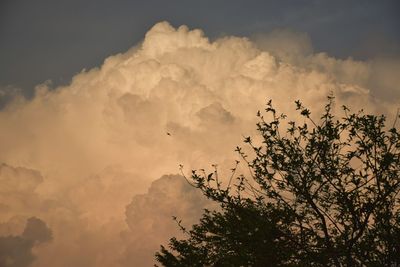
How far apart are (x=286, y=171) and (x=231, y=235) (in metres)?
3.24

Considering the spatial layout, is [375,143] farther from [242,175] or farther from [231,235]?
[231,235]

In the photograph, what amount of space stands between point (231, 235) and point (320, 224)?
340cm

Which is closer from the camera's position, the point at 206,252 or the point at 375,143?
the point at 375,143

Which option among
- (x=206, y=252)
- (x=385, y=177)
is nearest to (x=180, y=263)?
(x=206, y=252)

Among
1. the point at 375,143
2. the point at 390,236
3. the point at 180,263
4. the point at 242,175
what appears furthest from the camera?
the point at 180,263

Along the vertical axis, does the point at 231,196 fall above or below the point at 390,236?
above

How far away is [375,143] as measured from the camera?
17.7 metres

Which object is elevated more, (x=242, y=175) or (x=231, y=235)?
(x=242, y=175)

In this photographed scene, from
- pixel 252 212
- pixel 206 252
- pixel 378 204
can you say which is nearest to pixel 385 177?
pixel 378 204

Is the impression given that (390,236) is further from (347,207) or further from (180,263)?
(180,263)

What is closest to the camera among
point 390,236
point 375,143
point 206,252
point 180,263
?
point 390,236

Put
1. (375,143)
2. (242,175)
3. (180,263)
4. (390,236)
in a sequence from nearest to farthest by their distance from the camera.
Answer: (390,236) → (375,143) → (242,175) → (180,263)

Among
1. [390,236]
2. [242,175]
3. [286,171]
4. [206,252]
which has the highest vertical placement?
[206,252]

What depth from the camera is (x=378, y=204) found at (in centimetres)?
1686
